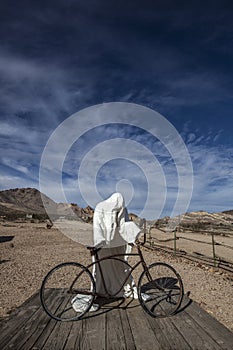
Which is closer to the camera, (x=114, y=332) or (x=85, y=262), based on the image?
(x=114, y=332)

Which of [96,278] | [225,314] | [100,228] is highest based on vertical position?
[100,228]

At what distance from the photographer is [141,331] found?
3.31 m

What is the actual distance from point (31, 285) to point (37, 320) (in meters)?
4.17

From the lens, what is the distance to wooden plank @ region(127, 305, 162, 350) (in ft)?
9.65

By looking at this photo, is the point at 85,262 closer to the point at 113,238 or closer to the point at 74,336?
the point at 113,238

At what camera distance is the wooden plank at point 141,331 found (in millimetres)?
2941

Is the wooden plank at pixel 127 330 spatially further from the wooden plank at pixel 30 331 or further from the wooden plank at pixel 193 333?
the wooden plank at pixel 30 331

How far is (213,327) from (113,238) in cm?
182

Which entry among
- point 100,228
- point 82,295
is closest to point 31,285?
point 82,295

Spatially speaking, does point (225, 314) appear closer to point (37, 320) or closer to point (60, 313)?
point (60, 313)

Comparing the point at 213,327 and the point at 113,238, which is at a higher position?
the point at 113,238

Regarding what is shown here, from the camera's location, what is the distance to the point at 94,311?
3992 mm

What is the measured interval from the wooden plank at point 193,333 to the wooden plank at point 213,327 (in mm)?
63

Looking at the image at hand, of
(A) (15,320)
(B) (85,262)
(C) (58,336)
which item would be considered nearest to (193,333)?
(C) (58,336)
